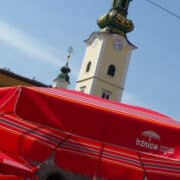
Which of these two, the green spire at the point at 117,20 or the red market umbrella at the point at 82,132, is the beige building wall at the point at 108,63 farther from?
the red market umbrella at the point at 82,132

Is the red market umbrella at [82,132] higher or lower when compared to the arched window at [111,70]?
lower

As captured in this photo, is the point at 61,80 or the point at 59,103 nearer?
the point at 59,103

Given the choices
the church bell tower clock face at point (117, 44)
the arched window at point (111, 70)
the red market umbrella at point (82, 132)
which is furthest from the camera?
the church bell tower clock face at point (117, 44)

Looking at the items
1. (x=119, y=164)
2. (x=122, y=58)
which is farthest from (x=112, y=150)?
(x=122, y=58)

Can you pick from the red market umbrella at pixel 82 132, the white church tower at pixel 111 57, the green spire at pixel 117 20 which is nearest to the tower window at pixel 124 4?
the green spire at pixel 117 20

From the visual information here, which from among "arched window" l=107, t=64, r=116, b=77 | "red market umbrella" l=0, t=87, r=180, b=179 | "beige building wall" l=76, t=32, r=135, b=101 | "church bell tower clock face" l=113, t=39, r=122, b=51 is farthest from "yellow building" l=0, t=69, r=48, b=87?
"red market umbrella" l=0, t=87, r=180, b=179

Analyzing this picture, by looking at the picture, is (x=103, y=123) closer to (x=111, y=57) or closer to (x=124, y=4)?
(x=111, y=57)

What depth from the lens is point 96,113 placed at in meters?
4.49

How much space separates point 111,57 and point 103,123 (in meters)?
54.4

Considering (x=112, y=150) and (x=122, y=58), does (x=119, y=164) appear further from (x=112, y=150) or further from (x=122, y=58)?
(x=122, y=58)

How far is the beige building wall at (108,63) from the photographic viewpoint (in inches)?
2254

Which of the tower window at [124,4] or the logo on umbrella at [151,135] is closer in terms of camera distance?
the logo on umbrella at [151,135]

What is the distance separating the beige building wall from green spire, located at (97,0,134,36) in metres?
1.03

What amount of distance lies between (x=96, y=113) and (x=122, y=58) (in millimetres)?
54370
